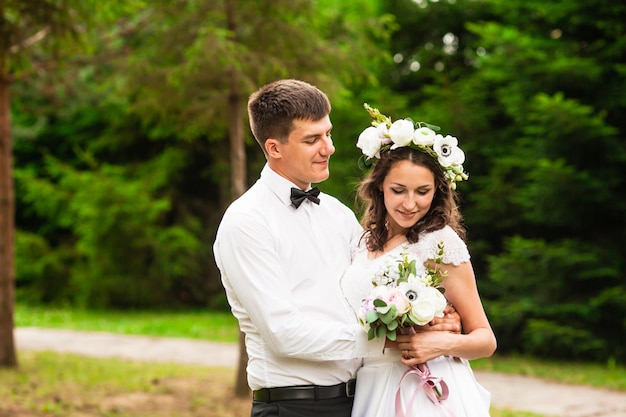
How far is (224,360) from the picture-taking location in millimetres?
10781

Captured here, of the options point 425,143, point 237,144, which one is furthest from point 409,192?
point 237,144

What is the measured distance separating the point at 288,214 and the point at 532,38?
28.3ft

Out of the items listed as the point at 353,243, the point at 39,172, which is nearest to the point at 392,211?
the point at 353,243

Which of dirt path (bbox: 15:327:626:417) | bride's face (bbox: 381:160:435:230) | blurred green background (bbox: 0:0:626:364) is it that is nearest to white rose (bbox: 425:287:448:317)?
bride's face (bbox: 381:160:435:230)

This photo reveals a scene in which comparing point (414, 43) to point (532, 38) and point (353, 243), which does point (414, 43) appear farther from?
point (353, 243)

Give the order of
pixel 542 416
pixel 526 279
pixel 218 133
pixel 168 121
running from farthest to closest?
pixel 526 279
pixel 218 133
pixel 168 121
pixel 542 416

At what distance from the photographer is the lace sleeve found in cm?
320

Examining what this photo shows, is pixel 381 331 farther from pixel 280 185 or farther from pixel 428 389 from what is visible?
pixel 280 185

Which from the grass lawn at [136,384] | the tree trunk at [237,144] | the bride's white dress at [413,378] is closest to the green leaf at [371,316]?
the bride's white dress at [413,378]

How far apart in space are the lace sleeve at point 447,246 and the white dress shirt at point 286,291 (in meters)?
0.37

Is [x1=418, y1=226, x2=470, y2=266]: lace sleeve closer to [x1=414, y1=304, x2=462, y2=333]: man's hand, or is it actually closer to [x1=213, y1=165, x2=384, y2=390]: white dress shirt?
[x1=414, y1=304, x2=462, y2=333]: man's hand

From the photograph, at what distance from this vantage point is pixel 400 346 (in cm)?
305

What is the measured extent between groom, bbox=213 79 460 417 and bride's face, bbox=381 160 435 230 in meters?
0.31

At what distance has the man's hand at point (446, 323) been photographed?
3.07 meters
